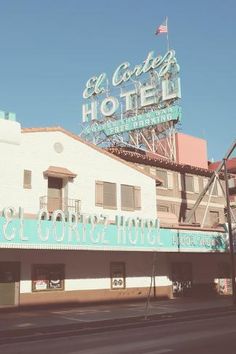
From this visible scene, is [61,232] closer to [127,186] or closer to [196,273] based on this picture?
[127,186]

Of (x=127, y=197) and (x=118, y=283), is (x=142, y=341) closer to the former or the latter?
(x=118, y=283)

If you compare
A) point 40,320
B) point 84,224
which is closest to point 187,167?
point 84,224

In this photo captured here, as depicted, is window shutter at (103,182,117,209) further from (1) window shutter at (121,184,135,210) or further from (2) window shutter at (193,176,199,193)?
(2) window shutter at (193,176,199,193)

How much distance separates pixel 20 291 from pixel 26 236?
423 cm

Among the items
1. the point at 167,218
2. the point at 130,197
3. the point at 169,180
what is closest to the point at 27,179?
the point at 130,197

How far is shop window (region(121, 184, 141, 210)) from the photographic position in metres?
32.0

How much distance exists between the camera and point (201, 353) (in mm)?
12359

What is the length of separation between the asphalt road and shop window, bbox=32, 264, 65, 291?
890cm

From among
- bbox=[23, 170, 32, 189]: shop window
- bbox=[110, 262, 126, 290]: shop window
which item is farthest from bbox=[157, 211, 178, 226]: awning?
bbox=[23, 170, 32, 189]: shop window

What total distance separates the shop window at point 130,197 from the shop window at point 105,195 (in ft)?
2.67

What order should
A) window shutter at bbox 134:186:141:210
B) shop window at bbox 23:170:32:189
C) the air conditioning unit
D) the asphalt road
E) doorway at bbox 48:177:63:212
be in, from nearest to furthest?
1. the asphalt road
2. shop window at bbox 23:170:32:189
3. doorway at bbox 48:177:63:212
4. the air conditioning unit
5. window shutter at bbox 134:186:141:210

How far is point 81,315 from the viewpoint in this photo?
75.3 feet

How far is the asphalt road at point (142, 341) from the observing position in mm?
13141

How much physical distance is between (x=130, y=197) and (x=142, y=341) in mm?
17970
